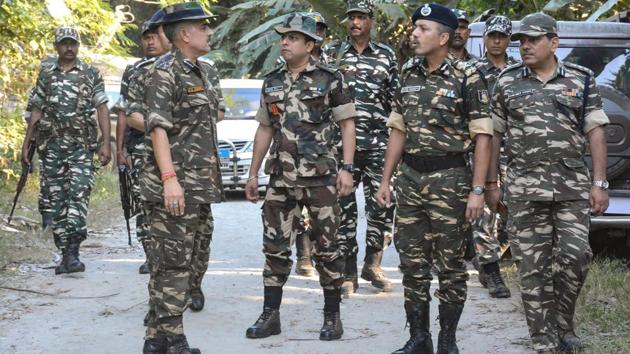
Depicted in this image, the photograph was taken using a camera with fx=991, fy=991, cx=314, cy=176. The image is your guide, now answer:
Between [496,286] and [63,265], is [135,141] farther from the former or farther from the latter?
[496,286]

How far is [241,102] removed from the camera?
1611 centimetres

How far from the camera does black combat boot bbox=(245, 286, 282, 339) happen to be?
6504 millimetres

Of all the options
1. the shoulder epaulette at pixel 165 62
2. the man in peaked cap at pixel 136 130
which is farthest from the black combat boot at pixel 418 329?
the man in peaked cap at pixel 136 130

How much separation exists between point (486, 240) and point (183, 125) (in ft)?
10.2

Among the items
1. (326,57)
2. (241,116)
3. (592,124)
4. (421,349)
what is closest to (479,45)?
(326,57)

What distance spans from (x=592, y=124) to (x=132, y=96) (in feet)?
9.52

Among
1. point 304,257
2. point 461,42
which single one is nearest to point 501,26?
point 461,42

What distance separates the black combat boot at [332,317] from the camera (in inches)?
255

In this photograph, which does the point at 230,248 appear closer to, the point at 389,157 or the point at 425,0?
the point at 389,157

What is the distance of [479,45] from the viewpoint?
8.70 meters

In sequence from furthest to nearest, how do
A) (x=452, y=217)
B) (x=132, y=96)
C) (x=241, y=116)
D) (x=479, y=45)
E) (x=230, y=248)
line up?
(x=241, y=116), (x=230, y=248), (x=479, y=45), (x=132, y=96), (x=452, y=217)

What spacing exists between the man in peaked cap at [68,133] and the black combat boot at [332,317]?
3.14 metres

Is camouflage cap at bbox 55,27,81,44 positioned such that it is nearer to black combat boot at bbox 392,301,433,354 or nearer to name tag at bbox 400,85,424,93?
name tag at bbox 400,85,424,93

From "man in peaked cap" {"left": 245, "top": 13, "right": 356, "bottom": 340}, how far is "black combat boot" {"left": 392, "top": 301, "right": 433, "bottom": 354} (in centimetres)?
68
